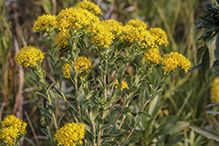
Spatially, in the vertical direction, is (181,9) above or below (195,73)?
above

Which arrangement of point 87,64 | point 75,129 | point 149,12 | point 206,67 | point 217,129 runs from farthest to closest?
point 149,12 < point 217,129 < point 206,67 < point 87,64 < point 75,129

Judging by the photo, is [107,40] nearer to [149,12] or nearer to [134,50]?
[134,50]

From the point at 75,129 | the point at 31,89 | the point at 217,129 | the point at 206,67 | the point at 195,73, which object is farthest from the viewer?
the point at 195,73

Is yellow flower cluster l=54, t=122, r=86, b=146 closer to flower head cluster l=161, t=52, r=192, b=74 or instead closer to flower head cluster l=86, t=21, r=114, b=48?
flower head cluster l=86, t=21, r=114, b=48

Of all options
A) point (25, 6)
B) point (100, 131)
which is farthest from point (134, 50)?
point (25, 6)

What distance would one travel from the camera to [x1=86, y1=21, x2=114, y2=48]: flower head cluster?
0.99 meters

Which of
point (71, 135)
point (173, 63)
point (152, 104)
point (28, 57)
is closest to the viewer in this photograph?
point (71, 135)

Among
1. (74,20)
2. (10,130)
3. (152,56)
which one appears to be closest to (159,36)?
(152,56)

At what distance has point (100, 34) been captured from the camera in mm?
988

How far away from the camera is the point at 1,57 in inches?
93.0

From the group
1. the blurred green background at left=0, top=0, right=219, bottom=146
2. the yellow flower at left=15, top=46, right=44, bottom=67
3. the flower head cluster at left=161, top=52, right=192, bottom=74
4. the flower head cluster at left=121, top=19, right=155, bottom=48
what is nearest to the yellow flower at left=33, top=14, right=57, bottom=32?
the yellow flower at left=15, top=46, right=44, bottom=67

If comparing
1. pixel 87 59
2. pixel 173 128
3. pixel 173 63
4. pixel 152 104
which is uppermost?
pixel 87 59

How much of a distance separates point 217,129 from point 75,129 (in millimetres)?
1728

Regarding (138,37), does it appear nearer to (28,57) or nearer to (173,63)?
(173,63)
